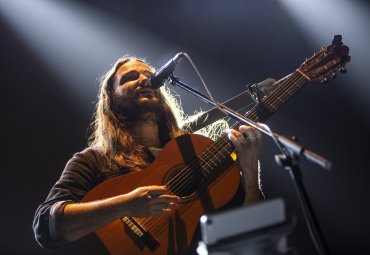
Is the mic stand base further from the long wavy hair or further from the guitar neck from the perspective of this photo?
the long wavy hair

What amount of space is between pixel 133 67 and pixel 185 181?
1070 mm

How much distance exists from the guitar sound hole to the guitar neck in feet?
0.46

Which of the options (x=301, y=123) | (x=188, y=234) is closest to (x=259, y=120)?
(x=188, y=234)

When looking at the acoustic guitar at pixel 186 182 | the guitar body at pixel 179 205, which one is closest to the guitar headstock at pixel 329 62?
the acoustic guitar at pixel 186 182

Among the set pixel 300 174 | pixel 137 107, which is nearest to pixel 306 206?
pixel 300 174

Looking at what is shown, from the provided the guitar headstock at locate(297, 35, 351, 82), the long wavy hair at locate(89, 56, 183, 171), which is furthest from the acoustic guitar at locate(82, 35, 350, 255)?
the long wavy hair at locate(89, 56, 183, 171)

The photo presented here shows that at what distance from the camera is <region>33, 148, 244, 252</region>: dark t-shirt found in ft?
7.16

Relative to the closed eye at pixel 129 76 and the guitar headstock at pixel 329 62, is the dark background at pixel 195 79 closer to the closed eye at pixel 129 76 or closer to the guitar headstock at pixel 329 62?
the closed eye at pixel 129 76

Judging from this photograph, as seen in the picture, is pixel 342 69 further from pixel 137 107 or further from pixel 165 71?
pixel 137 107

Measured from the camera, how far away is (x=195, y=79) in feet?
13.4

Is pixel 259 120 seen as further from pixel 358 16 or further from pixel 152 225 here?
pixel 358 16

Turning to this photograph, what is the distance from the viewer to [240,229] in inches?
47.6

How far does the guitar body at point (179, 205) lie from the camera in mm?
2082

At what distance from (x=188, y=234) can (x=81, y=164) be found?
787mm
